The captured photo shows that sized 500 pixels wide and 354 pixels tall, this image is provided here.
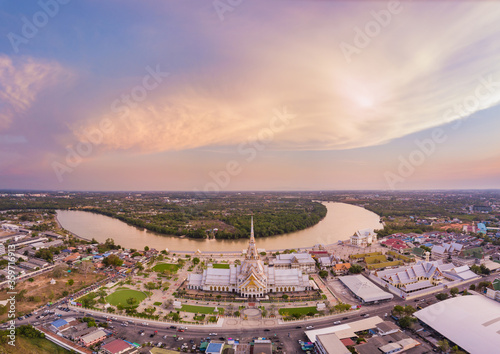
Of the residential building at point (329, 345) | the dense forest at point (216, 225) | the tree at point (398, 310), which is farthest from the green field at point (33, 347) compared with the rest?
the dense forest at point (216, 225)

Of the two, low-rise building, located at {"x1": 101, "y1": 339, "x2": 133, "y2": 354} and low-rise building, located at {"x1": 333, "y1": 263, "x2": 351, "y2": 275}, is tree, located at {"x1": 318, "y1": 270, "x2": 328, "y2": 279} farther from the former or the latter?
low-rise building, located at {"x1": 101, "y1": 339, "x2": 133, "y2": 354}

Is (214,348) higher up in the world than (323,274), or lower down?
lower down

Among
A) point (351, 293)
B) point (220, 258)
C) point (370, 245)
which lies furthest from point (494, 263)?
point (220, 258)

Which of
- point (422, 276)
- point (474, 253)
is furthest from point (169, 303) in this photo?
point (474, 253)

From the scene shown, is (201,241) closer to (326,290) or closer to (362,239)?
(326,290)

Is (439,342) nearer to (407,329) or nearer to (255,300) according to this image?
(407,329)
